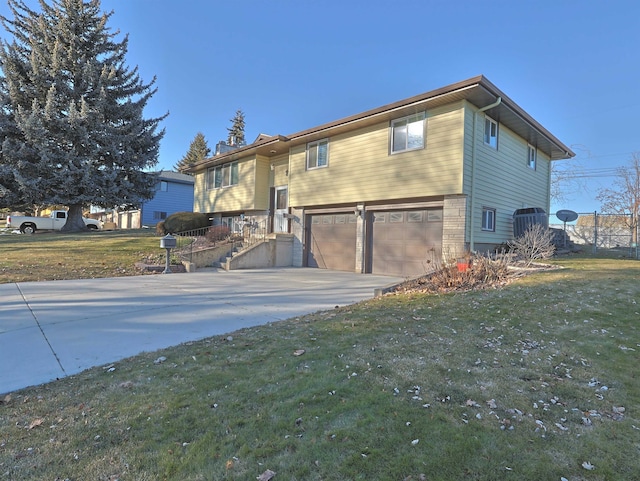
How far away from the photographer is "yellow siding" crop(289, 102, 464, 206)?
10195 mm

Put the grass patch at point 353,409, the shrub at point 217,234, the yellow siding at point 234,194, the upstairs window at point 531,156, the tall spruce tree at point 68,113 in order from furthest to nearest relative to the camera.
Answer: the tall spruce tree at point 68,113 → the yellow siding at point 234,194 → the shrub at point 217,234 → the upstairs window at point 531,156 → the grass patch at point 353,409

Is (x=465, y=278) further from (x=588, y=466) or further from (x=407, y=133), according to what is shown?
(x=588, y=466)

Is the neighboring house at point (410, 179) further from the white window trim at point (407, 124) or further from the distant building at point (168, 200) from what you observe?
the distant building at point (168, 200)

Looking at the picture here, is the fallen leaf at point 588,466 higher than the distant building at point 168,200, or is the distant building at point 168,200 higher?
the distant building at point 168,200

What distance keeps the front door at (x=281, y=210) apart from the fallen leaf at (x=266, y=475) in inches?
560

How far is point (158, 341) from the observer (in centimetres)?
441

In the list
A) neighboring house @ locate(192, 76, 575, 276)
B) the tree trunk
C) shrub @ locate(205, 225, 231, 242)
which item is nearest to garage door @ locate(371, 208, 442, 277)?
neighboring house @ locate(192, 76, 575, 276)

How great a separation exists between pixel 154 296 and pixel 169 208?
85.2 ft

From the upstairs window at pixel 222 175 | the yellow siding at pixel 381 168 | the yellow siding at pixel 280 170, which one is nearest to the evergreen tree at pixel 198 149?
the upstairs window at pixel 222 175

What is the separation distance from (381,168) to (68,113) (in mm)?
17018

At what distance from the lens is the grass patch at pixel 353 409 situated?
1.98 metres

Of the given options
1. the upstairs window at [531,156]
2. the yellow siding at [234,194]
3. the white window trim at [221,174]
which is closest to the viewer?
the upstairs window at [531,156]

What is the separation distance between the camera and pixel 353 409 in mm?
2566

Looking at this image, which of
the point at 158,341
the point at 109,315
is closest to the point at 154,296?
the point at 109,315
